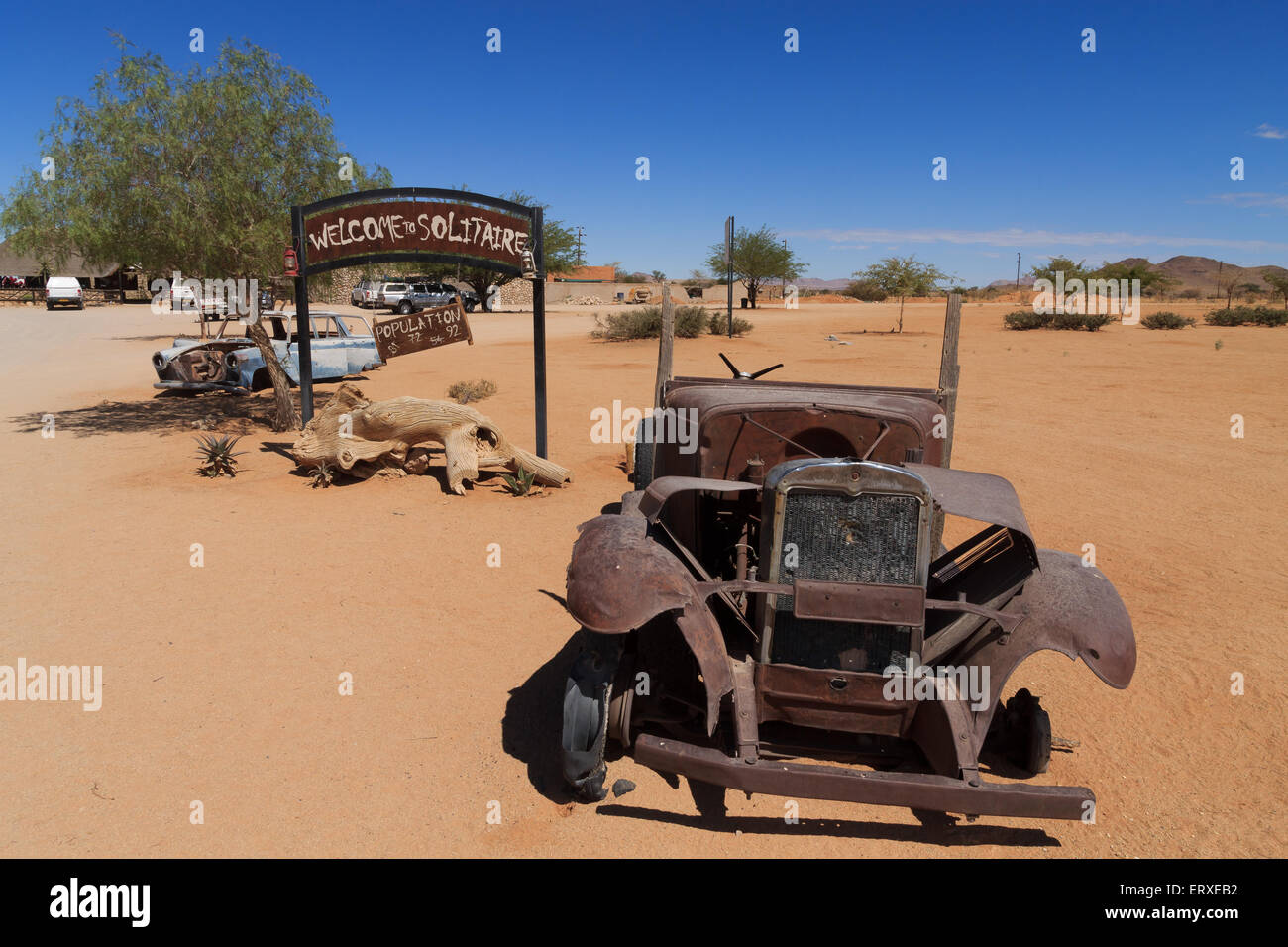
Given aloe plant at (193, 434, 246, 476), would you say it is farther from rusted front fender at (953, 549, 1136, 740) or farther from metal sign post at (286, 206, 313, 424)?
rusted front fender at (953, 549, 1136, 740)

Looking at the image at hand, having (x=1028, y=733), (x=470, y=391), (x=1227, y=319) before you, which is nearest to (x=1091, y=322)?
(x=1227, y=319)

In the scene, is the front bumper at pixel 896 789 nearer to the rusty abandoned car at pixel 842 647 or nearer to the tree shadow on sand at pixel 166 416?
the rusty abandoned car at pixel 842 647

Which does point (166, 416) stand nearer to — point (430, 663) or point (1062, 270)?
point (430, 663)

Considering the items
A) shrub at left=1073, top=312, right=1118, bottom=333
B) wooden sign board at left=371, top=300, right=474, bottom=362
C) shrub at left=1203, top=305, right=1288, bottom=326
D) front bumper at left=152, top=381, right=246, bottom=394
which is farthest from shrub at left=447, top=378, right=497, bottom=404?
shrub at left=1203, top=305, right=1288, bottom=326

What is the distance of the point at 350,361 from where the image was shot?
56.3 feet

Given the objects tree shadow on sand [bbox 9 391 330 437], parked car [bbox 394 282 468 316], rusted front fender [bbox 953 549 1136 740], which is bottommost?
rusted front fender [bbox 953 549 1136 740]

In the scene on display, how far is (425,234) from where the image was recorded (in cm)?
978

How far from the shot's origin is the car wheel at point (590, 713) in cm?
350

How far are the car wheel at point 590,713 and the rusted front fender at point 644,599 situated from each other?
226 millimetres

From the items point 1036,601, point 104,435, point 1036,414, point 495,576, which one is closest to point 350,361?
point 104,435

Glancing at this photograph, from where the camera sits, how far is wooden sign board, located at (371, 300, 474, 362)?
33.1ft

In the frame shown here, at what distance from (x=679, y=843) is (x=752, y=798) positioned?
553 mm

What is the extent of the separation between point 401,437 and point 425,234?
8.43 ft
